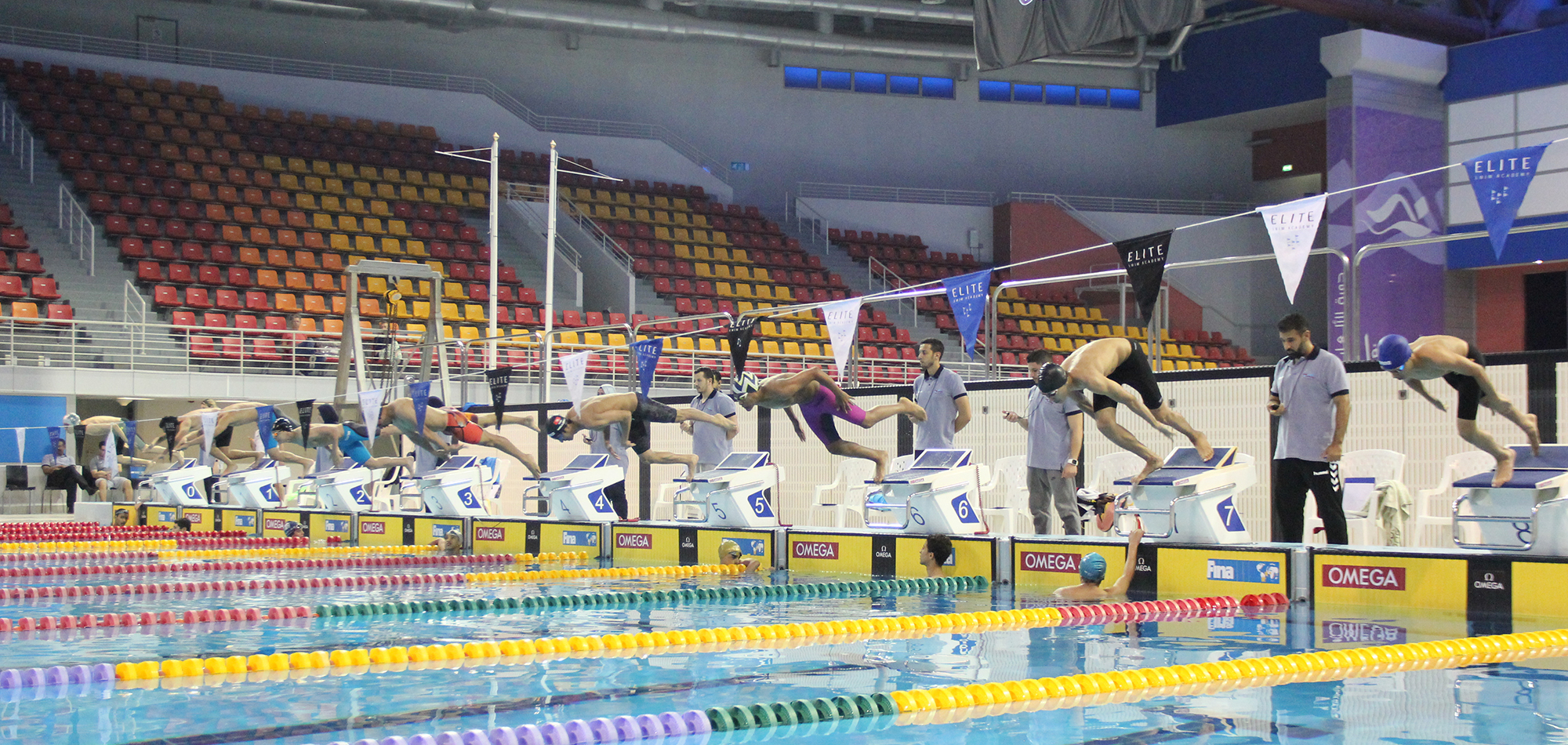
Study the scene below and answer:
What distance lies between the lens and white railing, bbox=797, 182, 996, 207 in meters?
26.3

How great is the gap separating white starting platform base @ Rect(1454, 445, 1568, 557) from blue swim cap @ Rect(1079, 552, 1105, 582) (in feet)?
5.13

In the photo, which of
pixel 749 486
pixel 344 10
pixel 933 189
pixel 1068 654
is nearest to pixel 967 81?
pixel 933 189

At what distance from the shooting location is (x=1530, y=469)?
608cm

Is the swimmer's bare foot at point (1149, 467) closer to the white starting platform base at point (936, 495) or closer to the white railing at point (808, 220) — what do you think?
the white starting platform base at point (936, 495)

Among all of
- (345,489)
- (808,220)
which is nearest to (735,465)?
(345,489)

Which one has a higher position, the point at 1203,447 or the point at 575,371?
the point at 575,371

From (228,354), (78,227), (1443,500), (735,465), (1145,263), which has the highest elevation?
(78,227)

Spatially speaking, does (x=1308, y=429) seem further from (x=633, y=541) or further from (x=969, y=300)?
(x=633, y=541)

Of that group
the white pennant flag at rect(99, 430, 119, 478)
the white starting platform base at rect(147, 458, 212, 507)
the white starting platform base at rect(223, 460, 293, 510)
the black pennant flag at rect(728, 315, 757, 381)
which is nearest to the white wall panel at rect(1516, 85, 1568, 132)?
the black pennant flag at rect(728, 315, 757, 381)

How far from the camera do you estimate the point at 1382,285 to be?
2055 cm

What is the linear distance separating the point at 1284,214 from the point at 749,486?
13.3 feet

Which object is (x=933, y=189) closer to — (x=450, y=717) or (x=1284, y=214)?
(x=1284, y=214)

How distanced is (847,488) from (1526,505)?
239 inches

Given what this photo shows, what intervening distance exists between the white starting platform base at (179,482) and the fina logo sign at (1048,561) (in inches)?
426
